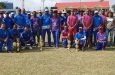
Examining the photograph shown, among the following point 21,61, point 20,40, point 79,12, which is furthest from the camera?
point 79,12

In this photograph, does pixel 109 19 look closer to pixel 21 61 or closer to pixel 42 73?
pixel 21 61

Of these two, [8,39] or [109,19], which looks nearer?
[8,39]

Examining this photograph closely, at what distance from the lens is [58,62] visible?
1209cm

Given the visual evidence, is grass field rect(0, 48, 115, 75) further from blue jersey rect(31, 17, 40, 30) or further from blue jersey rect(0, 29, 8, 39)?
blue jersey rect(31, 17, 40, 30)

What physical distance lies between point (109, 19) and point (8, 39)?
4.88 metres

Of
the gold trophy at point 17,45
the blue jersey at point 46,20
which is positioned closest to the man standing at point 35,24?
the blue jersey at point 46,20

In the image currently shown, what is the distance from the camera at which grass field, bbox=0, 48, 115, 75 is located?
1055 centimetres

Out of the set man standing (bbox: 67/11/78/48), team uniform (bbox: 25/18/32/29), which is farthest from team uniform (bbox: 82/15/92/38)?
team uniform (bbox: 25/18/32/29)

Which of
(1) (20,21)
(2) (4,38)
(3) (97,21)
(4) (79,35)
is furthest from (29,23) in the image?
(3) (97,21)

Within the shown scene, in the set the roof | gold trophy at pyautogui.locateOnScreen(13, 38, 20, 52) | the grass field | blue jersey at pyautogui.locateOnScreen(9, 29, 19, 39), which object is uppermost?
the roof

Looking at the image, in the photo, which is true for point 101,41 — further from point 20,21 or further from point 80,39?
point 20,21

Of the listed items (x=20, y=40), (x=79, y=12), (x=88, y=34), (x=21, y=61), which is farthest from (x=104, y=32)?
(x=21, y=61)

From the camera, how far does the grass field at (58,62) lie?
10.5 meters

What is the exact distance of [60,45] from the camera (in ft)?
Result: 55.7
